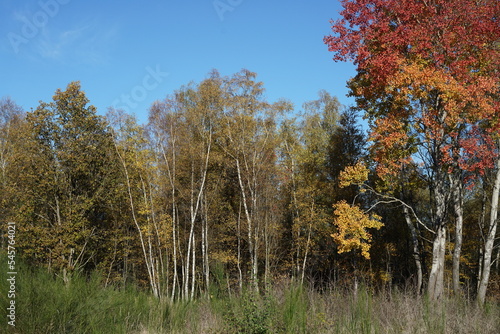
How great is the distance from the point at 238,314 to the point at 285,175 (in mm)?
17323

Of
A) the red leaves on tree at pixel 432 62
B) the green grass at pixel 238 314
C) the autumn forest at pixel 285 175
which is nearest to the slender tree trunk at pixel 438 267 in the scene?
the autumn forest at pixel 285 175

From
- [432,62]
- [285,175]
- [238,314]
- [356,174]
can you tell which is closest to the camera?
[238,314]

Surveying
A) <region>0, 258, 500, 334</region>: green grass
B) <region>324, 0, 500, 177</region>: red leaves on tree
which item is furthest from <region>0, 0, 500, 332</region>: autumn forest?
<region>0, 258, 500, 334</region>: green grass

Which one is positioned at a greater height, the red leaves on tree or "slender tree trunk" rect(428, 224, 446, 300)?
the red leaves on tree

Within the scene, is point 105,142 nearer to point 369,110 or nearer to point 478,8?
point 369,110

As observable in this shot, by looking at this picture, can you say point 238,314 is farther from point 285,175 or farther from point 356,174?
point 285,175

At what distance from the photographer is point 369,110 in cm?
1337

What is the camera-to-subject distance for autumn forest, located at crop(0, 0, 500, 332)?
1066 centimetres

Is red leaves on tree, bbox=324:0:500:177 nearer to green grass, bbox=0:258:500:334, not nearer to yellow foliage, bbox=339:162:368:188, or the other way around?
yellow foliage, bbox=339:162:368:188

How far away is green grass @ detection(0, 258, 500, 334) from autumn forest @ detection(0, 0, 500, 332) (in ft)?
17.2

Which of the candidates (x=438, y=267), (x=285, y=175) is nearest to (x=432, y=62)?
(x=438, y=267)

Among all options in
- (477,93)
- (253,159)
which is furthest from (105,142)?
(477,93)

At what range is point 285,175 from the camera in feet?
75.9

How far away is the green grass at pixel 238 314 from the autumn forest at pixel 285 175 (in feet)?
17.2
